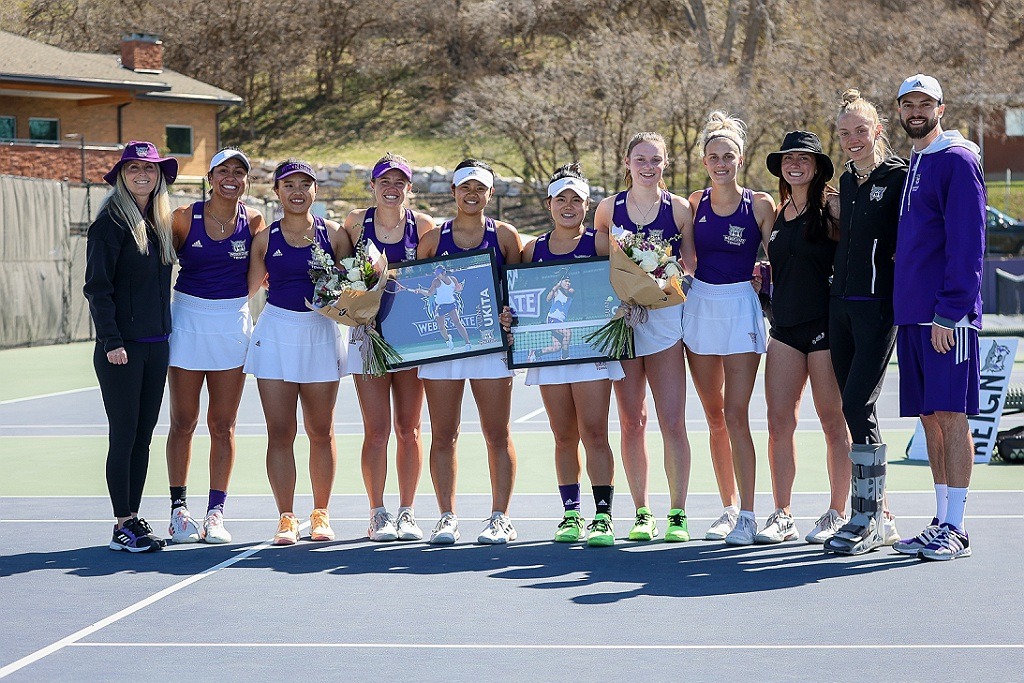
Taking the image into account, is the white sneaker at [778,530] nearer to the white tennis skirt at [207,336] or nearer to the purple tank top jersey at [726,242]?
the purple tank top jersey at [726,242]

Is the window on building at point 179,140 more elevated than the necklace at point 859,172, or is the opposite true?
the window on building at point 179,140

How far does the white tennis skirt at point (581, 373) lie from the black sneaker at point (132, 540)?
208 cm

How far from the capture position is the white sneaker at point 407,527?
7.24m

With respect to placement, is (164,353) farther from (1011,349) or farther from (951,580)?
(1011,349)

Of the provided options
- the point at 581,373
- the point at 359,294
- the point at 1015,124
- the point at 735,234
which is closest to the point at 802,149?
the point at 735,234

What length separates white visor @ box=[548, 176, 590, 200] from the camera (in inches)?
279

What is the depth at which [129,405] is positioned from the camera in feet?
23.2

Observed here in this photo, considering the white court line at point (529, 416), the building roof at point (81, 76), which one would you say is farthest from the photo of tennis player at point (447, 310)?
the building roof at point (81, 76)

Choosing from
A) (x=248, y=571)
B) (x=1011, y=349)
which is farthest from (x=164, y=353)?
(x=1011, y=349)

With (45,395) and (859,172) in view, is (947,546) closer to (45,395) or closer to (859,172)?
(859,172)

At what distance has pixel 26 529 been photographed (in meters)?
7.75

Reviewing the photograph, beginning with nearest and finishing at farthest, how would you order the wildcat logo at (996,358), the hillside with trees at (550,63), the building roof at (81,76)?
1. the wildcat logo at (996,358)
2. the building roof at (81,76)
3. the hillside with trees at (550,63)

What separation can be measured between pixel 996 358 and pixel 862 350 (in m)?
4.15

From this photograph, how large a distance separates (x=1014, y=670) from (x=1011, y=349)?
5936 millimetres
